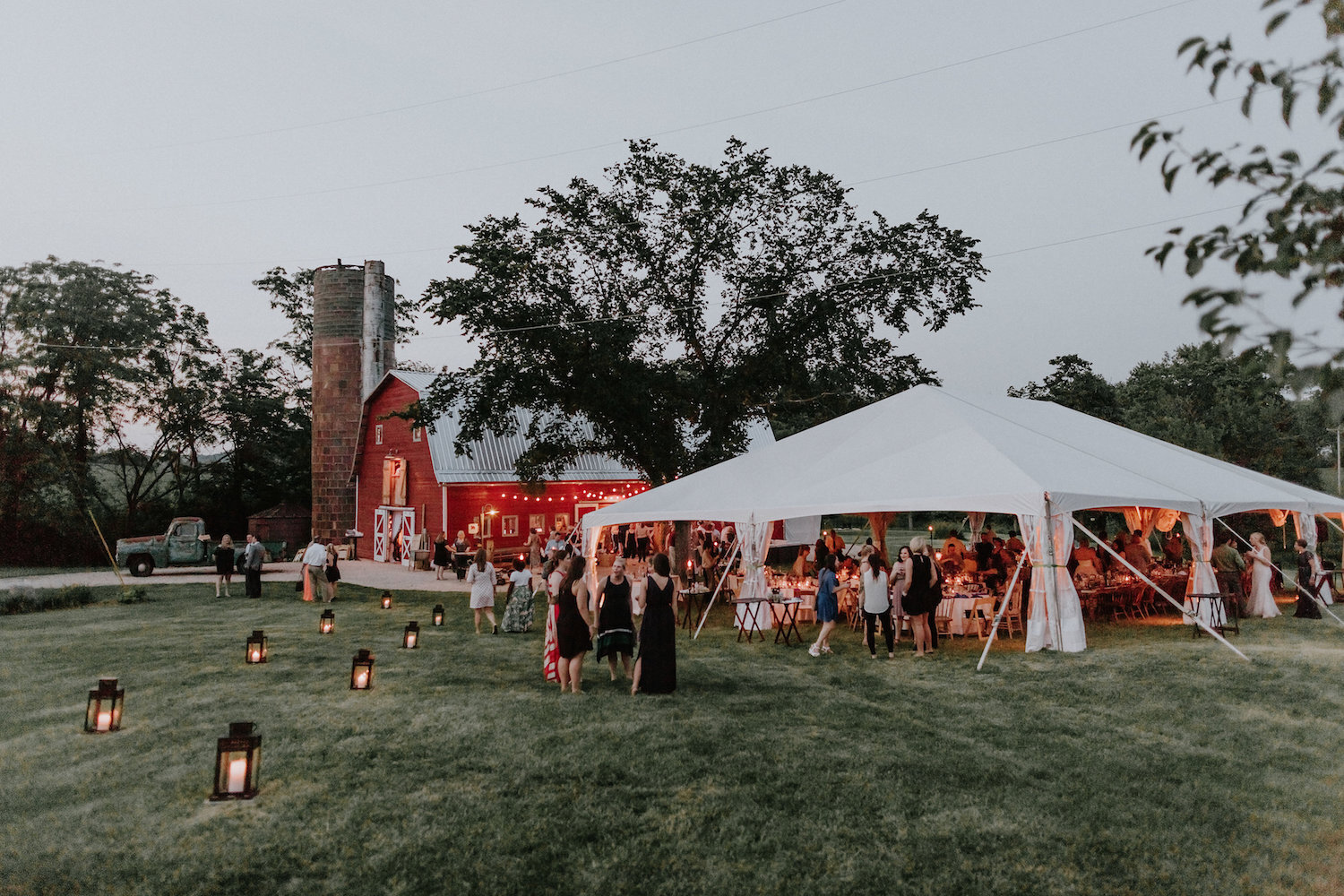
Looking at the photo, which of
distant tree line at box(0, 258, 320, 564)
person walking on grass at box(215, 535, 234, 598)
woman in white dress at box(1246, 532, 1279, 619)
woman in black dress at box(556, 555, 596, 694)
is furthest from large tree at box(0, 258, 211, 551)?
woman in white dress at box(1246, 532, 1279, 619)

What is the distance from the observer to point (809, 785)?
5836 mm

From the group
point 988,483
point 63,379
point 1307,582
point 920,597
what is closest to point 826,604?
point 920,597

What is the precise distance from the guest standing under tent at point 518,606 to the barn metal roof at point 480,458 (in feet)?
36.4

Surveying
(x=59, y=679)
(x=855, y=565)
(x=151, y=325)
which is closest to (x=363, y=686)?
(x=59, y=679)

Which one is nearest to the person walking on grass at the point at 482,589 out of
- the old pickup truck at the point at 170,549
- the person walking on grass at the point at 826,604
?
the person walking on grass at the point at 826,604

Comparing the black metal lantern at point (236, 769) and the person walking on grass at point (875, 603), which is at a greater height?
the person walking on grass at point (875, 603)

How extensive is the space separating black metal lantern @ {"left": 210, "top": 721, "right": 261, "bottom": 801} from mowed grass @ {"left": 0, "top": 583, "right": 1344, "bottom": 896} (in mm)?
93

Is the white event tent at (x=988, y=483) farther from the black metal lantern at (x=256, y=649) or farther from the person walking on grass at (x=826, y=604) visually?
the black metal lantern at (x=256, y=649)

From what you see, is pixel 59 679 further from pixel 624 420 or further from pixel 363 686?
pixel 624 420

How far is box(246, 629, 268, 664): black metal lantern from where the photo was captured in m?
10.5

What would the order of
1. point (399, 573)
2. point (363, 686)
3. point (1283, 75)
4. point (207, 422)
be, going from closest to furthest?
point (1283, 75), point (363, 686), point (399, 573), point (207, 422)

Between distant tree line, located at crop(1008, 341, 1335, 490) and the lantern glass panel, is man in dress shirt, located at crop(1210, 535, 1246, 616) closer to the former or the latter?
distant tree line, located at crop(1008, 341, 1335, 490)

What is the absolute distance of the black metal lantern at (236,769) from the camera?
564cm

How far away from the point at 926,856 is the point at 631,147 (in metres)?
16.2
